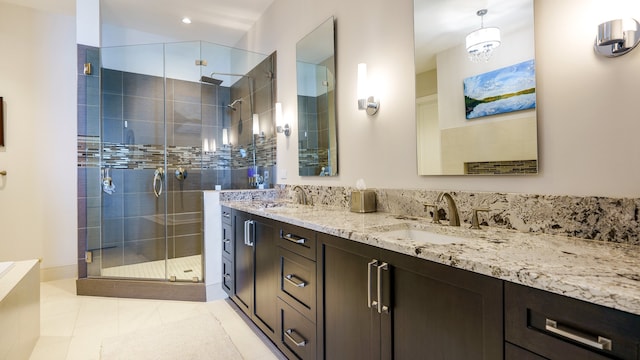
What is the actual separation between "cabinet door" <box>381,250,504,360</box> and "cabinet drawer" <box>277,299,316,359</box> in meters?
0.55

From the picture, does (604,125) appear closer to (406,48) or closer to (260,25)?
(406,48)

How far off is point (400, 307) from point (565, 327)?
52 cm

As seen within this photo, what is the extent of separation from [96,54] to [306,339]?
11.4 ft

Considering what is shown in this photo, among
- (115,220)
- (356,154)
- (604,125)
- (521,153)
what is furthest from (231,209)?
(604,125)

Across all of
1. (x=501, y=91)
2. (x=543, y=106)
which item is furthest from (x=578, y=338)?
(x=501, y=91)

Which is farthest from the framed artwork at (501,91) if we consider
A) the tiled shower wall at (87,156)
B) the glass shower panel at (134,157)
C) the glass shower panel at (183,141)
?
the tiled shower wall at (87,156)

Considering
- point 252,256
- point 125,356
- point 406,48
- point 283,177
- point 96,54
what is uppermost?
point 96,54

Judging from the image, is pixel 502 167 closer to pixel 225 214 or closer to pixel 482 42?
pixel 482 42

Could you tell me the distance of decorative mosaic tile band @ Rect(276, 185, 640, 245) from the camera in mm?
1057

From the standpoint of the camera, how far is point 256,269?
89.0 inches

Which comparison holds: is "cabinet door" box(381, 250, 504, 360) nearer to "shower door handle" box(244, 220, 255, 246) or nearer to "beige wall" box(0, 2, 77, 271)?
"shower door handle" box(244, 220, 255, 246)

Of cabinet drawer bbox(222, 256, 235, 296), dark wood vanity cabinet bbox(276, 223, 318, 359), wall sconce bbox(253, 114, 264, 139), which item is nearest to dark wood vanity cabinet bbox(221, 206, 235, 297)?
cabinet drawer bbox(222, 256, 235, 296)

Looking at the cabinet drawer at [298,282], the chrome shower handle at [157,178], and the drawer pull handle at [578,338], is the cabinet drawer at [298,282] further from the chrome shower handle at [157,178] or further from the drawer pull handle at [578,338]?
the chrome shower handle at [157,178]

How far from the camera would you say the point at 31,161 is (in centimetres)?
340
